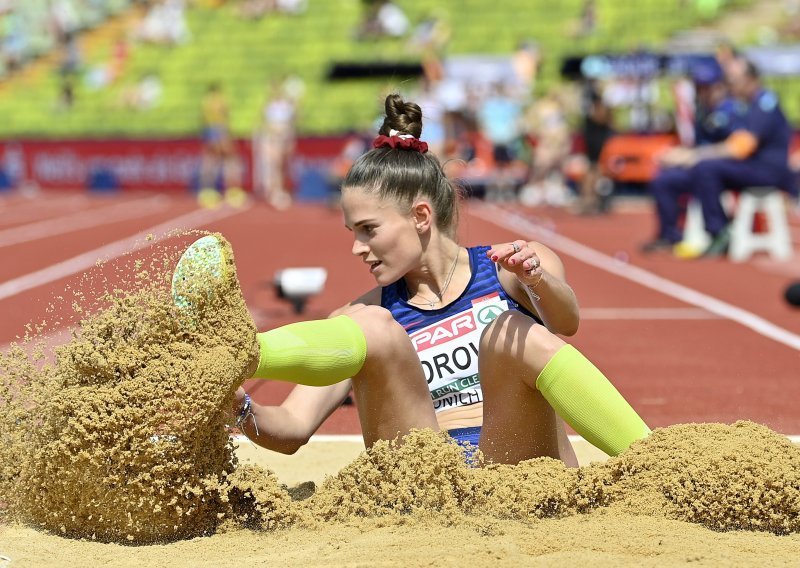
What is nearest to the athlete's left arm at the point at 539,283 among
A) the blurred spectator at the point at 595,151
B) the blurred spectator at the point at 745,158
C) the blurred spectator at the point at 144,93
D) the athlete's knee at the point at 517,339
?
the athlete's knee at the point at 517,339

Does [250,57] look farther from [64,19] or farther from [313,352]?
[313,352]

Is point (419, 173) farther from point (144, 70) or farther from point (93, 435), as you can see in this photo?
point (144, 70)

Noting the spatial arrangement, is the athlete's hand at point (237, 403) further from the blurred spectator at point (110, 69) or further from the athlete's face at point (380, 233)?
the blurred spectator at point (110, 69)

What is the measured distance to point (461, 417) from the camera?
11.4 feet

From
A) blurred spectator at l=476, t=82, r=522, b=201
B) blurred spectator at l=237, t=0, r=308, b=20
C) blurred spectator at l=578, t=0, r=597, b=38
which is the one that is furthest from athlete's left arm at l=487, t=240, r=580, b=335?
blurred spectator at l=237, t=0, r=308, b=20

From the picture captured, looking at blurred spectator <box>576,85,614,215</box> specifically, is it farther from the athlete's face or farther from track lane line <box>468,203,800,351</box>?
the athlete's face

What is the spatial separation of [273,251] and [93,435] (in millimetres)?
9469

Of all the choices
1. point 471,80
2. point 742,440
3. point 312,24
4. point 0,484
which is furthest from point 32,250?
point 312,24

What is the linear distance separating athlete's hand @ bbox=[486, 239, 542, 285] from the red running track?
808 millimetres

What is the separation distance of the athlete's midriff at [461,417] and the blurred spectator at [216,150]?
17.2 meters

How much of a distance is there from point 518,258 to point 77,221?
14.7 metres

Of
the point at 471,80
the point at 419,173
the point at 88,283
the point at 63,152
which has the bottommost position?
the point at 63,152

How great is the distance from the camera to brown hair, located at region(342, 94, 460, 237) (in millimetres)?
3293

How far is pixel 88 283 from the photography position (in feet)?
9.96
